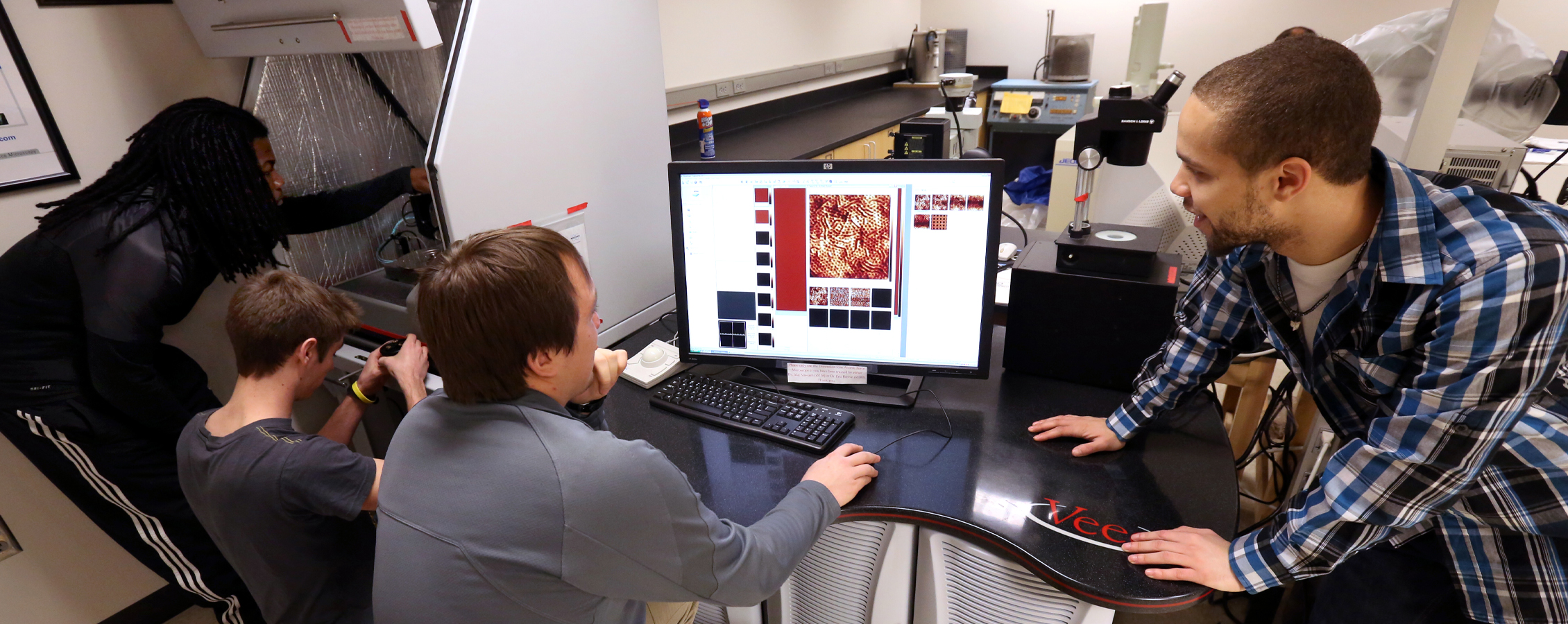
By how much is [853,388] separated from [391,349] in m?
0.99

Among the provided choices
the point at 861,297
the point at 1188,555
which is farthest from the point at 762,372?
the point at 1188,555

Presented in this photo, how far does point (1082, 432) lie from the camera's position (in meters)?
1.15

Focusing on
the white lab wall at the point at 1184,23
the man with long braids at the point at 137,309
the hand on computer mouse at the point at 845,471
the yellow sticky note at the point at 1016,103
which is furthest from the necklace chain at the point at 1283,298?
the white lab wall at the point at 1184,23

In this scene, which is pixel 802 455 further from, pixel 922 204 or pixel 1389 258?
pixel 1389 258

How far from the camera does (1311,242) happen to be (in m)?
0.93

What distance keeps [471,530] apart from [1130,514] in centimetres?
88

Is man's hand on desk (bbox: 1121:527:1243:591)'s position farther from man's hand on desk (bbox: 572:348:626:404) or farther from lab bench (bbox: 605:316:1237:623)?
man's hand on desk (bbox: 572:348:626:404)

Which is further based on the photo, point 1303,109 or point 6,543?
point 6,543

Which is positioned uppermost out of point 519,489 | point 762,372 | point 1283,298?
point 1283,298

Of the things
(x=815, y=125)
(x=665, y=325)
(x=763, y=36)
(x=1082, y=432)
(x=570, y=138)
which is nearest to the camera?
(x=1082, y=432)

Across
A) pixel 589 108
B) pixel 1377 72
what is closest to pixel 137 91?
pixel 589 108

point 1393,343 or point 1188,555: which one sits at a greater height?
point 1393,343

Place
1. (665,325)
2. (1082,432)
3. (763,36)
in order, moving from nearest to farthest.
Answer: (1082,432) < (665,325) < (763,36)

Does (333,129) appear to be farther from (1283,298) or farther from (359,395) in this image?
(1283,298)
